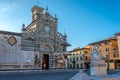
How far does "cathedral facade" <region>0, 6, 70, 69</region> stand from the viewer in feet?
96.3

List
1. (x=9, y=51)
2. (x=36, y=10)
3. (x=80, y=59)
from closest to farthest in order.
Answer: (x=9, y=51), (x=36, y=10), (x=80, y=59)

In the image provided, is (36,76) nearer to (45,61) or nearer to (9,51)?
(9,51)

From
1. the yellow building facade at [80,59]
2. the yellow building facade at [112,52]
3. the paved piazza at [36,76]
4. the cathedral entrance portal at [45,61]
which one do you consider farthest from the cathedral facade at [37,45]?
the yellow building facade at [80,59]

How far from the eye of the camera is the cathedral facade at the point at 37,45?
2936 centimetres

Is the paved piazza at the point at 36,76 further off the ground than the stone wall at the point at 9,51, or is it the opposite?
the stone wall at the point at 9,51

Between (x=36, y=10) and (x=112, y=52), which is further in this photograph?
(x=112, y=52)

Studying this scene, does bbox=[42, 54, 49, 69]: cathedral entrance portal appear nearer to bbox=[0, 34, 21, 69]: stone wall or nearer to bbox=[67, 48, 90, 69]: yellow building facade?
bbox=[0, 34, 21, 69]: stone wall

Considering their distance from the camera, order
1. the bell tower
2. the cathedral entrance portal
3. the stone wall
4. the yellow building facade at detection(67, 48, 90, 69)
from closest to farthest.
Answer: the stone wall < the cathedral entrance portal < the bell tower < the yellow building facade at detection(67, 48, 90, 69)

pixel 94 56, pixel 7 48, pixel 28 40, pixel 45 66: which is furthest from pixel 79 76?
pixel 45 66

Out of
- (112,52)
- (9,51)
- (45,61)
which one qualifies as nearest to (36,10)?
(45,61)

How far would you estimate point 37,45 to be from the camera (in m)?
33.5

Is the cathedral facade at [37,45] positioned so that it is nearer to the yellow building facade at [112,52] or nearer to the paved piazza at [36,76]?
the paved piazza at [36,76]

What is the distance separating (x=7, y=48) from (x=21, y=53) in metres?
2.71

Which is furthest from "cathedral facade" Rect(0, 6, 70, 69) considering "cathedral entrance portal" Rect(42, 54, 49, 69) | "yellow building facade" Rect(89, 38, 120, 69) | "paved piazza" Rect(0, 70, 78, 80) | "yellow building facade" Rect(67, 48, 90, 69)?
"yellow building facade" Rect(67, 48, 90, 69)
